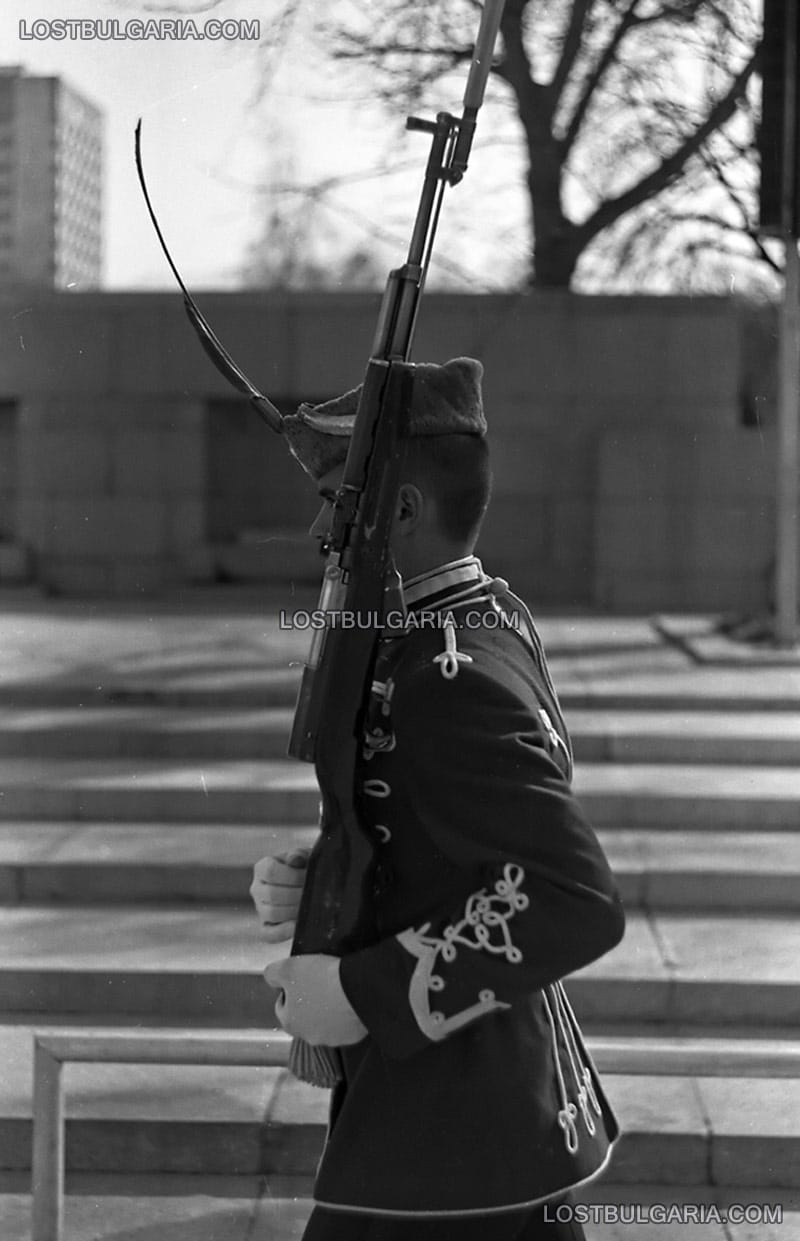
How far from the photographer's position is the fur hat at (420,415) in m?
1.92

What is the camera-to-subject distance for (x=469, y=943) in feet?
5.74

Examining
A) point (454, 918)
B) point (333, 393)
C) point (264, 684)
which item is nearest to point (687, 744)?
point (264, 684)

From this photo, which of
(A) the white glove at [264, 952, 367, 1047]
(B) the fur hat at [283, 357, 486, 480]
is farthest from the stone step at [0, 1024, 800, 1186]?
(B) the fur hat at [283, 357, 486, 480]

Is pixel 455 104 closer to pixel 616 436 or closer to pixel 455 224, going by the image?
pixel 455 224

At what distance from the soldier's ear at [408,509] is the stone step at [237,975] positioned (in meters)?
2.62

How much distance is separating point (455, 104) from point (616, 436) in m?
2.70

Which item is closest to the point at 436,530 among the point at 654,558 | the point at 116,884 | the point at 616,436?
the point at 116,884

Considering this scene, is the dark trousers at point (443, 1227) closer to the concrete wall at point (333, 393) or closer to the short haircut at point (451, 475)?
the short haircut at point (451, 475)

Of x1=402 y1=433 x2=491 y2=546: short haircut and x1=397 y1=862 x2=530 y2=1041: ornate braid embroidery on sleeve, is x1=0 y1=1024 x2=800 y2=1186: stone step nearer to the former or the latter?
x1=397 y1=862 x2=530 y2=1041: ornate braid embroidery on sleeve

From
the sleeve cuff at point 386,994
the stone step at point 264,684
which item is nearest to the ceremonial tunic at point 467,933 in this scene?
the sleeve cuff at point 386,994

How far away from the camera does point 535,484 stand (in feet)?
21.4

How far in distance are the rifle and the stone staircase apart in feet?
6.12

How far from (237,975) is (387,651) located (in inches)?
106

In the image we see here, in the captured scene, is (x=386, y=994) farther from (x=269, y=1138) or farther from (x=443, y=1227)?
(x=269, y=1138)
